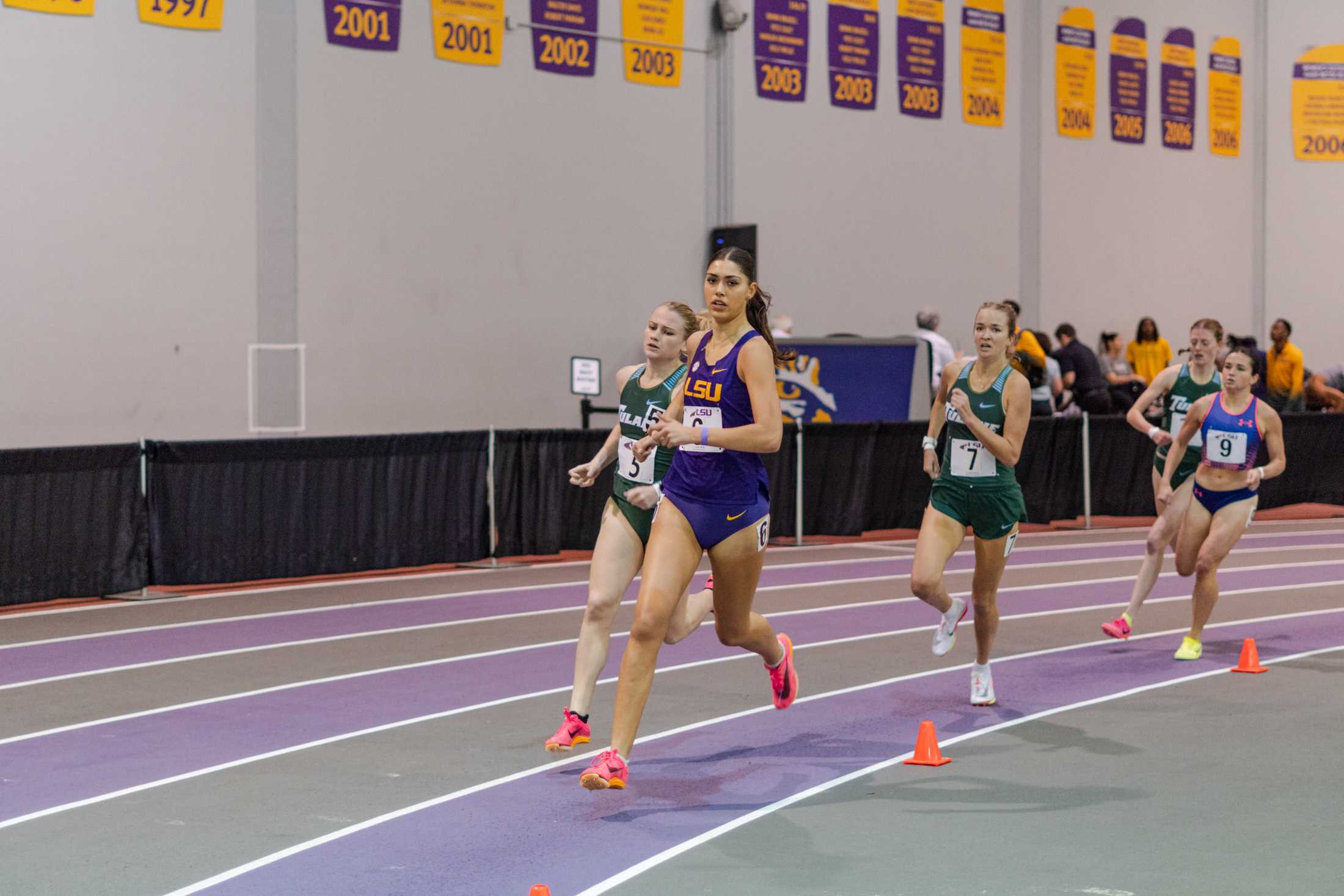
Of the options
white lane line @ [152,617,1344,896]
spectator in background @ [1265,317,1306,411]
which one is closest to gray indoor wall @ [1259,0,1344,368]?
spectator in background @ [1265,317,1306,411]

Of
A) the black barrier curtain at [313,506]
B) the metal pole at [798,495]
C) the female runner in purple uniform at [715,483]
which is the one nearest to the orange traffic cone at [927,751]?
the female runner in purple uniform at [715,483]

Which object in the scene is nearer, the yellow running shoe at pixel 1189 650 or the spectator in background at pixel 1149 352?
the yellow running shoe at pixel 1189 650

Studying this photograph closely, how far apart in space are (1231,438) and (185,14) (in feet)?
36.4

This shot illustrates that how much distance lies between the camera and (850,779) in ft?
22.5

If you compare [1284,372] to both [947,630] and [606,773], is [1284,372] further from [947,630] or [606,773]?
[606,773]

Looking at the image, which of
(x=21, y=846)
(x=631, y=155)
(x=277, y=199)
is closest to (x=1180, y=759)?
(x=21, y=846)

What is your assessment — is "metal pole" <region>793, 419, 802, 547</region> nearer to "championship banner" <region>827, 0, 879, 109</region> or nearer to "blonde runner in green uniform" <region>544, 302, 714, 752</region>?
"championship banner" <region>827, 0, 879, 109</region>

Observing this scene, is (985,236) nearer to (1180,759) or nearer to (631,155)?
(631,155)

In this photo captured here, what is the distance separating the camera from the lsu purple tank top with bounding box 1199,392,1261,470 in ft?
32.8

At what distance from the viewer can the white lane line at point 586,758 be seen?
550 cm

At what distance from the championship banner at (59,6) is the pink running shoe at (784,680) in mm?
11098

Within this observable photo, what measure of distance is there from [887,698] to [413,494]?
648cm

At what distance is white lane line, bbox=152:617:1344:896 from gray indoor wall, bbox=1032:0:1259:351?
513 inches

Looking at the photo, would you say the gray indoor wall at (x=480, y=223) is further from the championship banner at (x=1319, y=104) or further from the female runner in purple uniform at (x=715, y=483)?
the championship banner at (x=1319, y=104)
